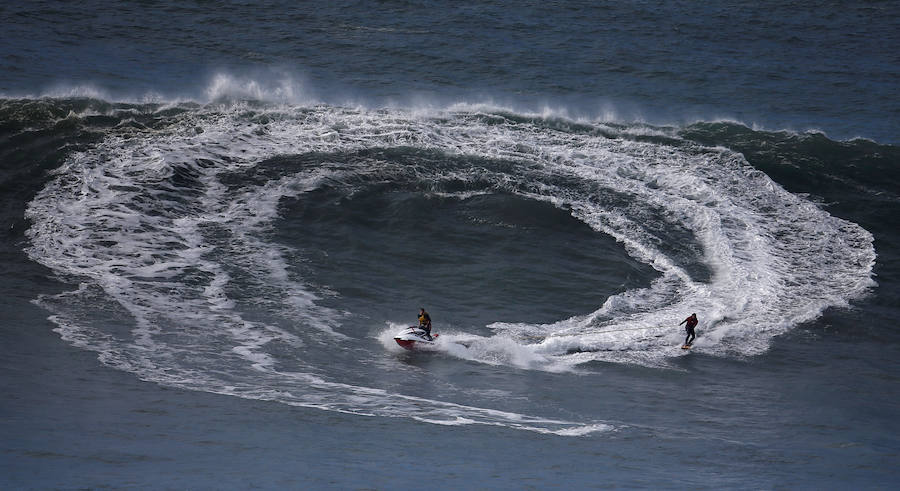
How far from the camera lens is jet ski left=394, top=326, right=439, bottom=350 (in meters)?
22.9

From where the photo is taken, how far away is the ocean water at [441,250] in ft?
56.9

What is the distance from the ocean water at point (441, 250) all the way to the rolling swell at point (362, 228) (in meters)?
0.13

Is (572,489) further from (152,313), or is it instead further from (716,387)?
(152,313)

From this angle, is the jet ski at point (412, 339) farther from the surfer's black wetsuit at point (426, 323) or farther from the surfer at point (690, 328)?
the surfer at point (690, 328)

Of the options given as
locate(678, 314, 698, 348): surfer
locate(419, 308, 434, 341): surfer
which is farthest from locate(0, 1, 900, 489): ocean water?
locate(419, 308, 434, 341): surfer

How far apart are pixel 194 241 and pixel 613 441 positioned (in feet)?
51.1

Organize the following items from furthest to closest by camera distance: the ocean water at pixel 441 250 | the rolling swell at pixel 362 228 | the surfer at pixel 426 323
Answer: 1. the surfer at pixel 426 323
2. the rolling swell at pixel 362 228
3. the ocean water at pixel 441 250

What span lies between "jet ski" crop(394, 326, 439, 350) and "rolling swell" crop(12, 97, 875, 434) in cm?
62

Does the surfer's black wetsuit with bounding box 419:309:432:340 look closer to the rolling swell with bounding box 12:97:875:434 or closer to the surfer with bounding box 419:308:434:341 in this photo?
the surfer with bounding box 419:308:434:341

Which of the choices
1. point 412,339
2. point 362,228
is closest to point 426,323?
point 412,339

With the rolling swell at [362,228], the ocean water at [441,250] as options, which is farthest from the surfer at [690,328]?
the rolling swell at [362,228]

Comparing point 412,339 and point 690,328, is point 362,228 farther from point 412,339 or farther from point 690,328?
point 690,328

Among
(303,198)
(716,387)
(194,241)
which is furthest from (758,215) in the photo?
(194,241)

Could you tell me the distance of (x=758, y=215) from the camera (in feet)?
108
